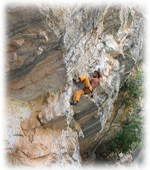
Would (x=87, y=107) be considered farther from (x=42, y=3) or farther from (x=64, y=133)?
(x=42, y=3)

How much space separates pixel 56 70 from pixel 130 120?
22.0 feet

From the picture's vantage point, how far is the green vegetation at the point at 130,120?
8.19 metres

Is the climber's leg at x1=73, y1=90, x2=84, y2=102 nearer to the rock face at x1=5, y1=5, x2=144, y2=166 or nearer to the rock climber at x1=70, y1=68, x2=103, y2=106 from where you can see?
the rock climber at x1=70, y1=68, x2=103, y2=106

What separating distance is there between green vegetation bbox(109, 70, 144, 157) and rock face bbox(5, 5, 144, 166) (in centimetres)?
267

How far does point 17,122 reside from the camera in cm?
400

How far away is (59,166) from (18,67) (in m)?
3.01

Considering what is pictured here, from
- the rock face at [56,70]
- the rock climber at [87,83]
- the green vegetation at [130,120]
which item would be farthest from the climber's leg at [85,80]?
the green vegetation at [130,120]

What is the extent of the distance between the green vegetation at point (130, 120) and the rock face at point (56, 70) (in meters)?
2.67

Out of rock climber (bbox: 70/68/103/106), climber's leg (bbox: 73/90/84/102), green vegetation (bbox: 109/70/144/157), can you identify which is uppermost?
rock climber (bbox: 70/68/103/106)

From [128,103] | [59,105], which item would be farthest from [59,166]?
[128,103]

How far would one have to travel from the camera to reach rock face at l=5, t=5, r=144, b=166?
10.2ft

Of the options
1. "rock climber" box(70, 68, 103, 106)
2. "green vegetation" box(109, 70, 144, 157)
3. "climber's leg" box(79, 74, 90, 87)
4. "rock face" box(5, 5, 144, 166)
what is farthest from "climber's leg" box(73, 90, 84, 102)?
"green vegetation" box(109, 70, 144, 157)

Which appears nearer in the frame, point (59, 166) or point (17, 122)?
point (17, 122)

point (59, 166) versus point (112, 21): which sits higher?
point (112, 21)
